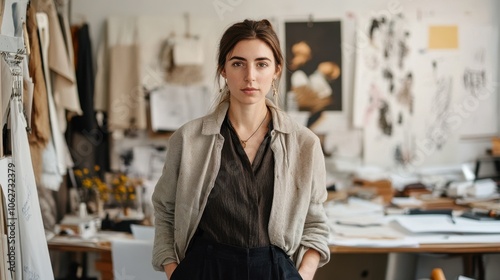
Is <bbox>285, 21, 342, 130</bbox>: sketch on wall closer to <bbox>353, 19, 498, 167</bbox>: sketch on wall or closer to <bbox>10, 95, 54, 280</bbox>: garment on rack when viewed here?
<bbox>353, 19, 498, 167</bbox>: sketch on wall

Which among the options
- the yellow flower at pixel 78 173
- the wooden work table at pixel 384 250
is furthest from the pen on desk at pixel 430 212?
the yellow flower at pixel 78 173

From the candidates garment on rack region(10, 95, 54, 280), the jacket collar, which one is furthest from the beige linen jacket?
garment on rack region(10, 95, 54, 280)

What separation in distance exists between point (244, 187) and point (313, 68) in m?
1.92

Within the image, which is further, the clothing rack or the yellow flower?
the yellow flower

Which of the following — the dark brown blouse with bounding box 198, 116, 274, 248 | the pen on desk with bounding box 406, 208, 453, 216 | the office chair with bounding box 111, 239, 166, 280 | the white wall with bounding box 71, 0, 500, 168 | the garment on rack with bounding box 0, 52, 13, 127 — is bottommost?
the office chair with bounding box 111, 239, 166, 280

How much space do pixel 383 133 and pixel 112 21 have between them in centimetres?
173

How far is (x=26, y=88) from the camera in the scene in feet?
7.04

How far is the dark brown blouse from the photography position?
165 centimetres

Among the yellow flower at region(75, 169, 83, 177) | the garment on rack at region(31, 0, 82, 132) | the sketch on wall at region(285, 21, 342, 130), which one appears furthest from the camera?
the sketch on wall at region(285, 21, 342, 130)

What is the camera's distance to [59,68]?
2742 mm

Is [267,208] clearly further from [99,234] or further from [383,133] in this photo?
[383,133]

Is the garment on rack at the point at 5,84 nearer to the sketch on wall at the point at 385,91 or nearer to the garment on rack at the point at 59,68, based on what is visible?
the garment on rack at the point at 59,68

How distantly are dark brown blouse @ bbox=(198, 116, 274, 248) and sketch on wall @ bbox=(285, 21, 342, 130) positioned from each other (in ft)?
5.88

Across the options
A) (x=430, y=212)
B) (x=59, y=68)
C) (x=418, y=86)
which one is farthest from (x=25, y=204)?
(x=418, y=86)
